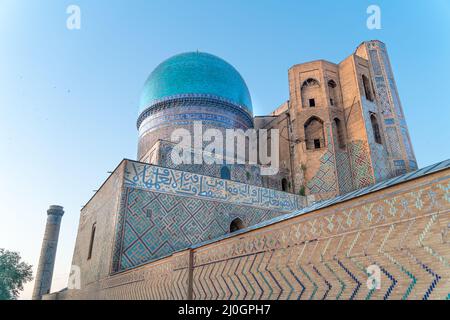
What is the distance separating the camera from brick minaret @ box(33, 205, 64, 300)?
1423cm

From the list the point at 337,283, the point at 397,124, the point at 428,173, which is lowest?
the point at 337,283

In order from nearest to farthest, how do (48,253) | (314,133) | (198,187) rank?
1. (198,187)
2. (314,133)
3. (48,253)

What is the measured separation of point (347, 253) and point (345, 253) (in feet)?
0.06

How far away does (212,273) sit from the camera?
397cm

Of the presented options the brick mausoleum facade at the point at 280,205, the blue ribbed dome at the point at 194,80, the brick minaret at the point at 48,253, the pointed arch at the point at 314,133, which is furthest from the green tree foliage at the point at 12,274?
the pointed arch at the point at 314,133

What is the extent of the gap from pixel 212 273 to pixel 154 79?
386 inches

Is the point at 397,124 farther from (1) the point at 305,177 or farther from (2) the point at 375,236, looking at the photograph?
(2) the point at 375,236

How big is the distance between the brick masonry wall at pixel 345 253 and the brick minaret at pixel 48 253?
12639 mm

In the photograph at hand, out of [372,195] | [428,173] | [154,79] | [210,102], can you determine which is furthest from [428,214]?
[154,79]

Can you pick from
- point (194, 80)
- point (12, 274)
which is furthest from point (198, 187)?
point (12, 274)

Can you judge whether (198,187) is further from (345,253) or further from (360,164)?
(360,164)

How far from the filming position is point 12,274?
533 inches

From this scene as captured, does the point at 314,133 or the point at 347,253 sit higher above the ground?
the point at 314,133

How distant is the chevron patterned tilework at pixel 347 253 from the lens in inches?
85.0
